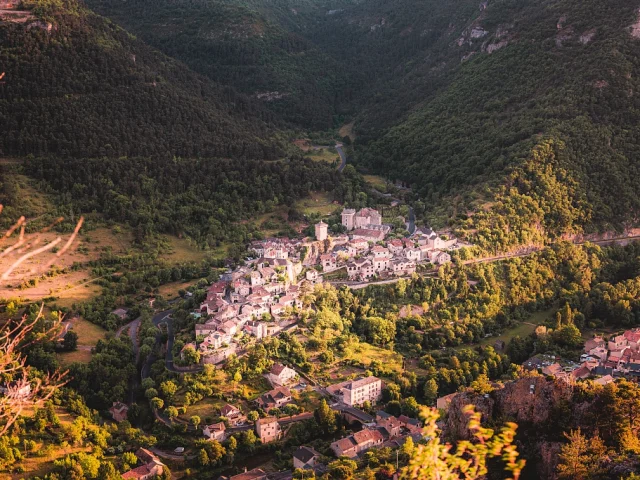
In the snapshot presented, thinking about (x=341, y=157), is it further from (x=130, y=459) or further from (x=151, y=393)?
(x=130, y=459)

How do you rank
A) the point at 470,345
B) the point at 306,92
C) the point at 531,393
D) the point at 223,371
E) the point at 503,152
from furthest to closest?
the point at 306,92, the point at 503,152, the point at 470,345, the point at 223,371, the point at 531,393

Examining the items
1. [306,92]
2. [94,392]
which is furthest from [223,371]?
[306,92]

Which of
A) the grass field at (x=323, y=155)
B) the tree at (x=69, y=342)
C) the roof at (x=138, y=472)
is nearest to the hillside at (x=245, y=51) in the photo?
the grass field at (x=323, y=155)

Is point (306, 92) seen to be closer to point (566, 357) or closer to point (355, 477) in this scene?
point (566, 357)

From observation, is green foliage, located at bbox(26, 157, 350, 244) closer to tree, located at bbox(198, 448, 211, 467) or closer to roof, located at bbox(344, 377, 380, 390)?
roof, located at bbox(344, 377, 380, 390)

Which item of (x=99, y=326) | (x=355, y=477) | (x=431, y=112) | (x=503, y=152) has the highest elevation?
(x=431, y=112)

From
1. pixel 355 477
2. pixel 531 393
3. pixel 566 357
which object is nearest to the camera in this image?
pixel 531 393

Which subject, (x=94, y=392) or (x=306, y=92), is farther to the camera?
(x=306, y=92)

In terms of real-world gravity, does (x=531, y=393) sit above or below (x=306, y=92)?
below
